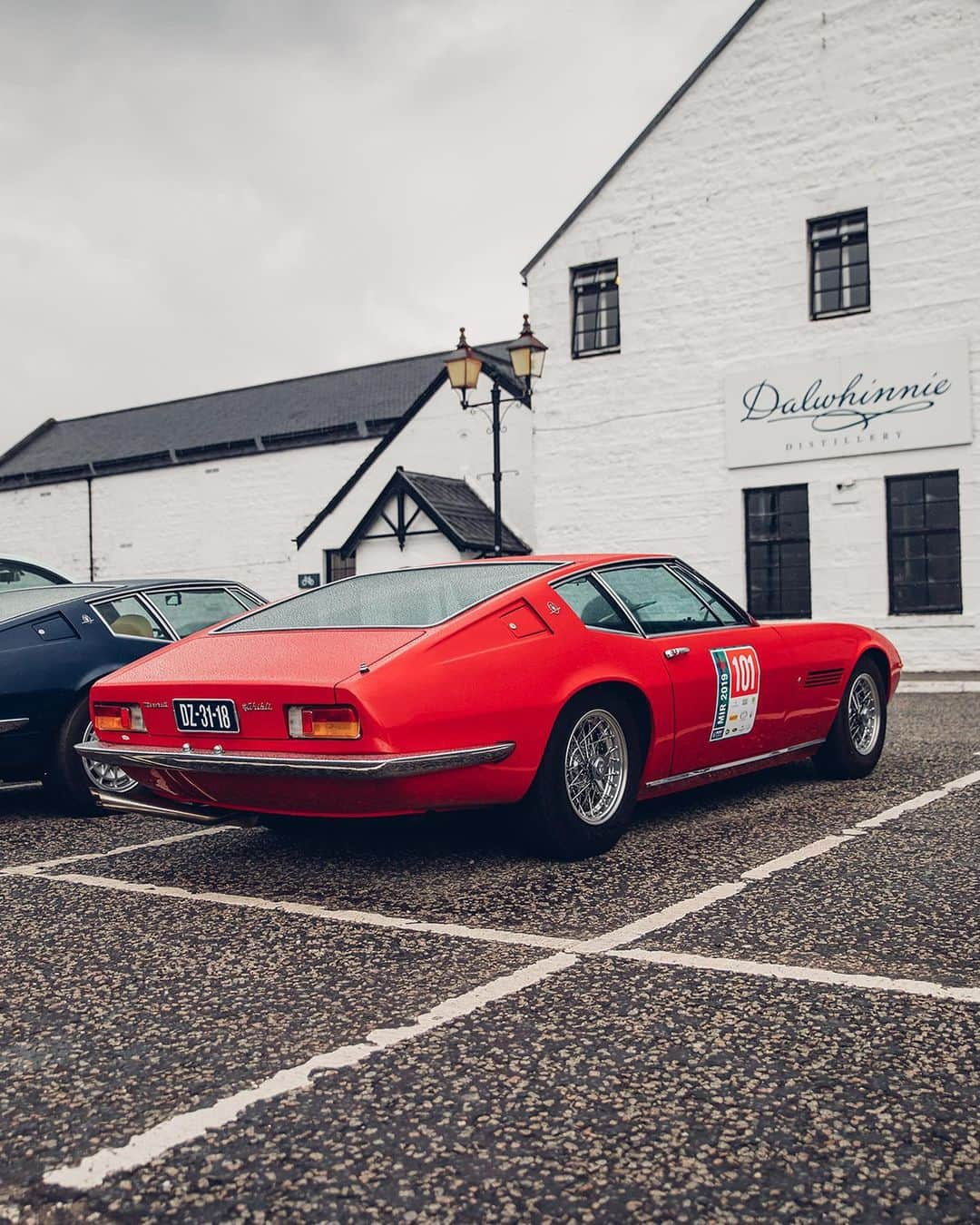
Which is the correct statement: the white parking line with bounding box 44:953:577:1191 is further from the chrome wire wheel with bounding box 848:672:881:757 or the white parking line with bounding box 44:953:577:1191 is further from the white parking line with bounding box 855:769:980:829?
the chrome wire wheel with bounding box 848:672:881:757

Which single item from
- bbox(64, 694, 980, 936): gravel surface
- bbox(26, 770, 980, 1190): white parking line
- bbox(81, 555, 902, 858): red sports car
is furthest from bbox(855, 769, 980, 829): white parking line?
bbox(81, 555, 902, 858): red sports car

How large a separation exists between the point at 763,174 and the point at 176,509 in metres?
23.9

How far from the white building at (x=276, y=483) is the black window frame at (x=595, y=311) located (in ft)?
13.5

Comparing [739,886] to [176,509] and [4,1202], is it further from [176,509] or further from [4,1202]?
[176,509]

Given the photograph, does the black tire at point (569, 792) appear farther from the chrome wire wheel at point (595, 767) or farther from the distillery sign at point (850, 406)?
the distillery sign at point (850, 406)

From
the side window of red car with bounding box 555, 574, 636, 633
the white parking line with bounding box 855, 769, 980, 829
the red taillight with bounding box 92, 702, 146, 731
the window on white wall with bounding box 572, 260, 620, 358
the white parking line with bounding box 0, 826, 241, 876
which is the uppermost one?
the window on white wall with bounding box 572, 260, 620, 358

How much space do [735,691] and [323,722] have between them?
2216mm

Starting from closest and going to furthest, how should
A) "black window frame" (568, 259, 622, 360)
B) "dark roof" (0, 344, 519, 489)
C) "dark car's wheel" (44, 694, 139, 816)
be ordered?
"dark car's wheel" (44, 694, 139, 816)
"black window frame" (568, 259, 622, 360)
"dark roof" (0, 344, 519, 489)

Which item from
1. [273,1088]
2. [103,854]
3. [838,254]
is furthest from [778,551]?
[273,1088]

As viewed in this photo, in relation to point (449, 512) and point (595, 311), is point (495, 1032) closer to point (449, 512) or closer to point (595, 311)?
point (595, 311)

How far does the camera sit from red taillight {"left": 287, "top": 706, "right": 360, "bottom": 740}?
4.26m

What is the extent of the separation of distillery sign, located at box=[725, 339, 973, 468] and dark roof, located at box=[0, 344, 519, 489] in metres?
14.9

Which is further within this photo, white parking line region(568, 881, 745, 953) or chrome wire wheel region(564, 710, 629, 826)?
chrome wire wheel region(564, 710, 629, 826)

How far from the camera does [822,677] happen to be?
21.0 ft
